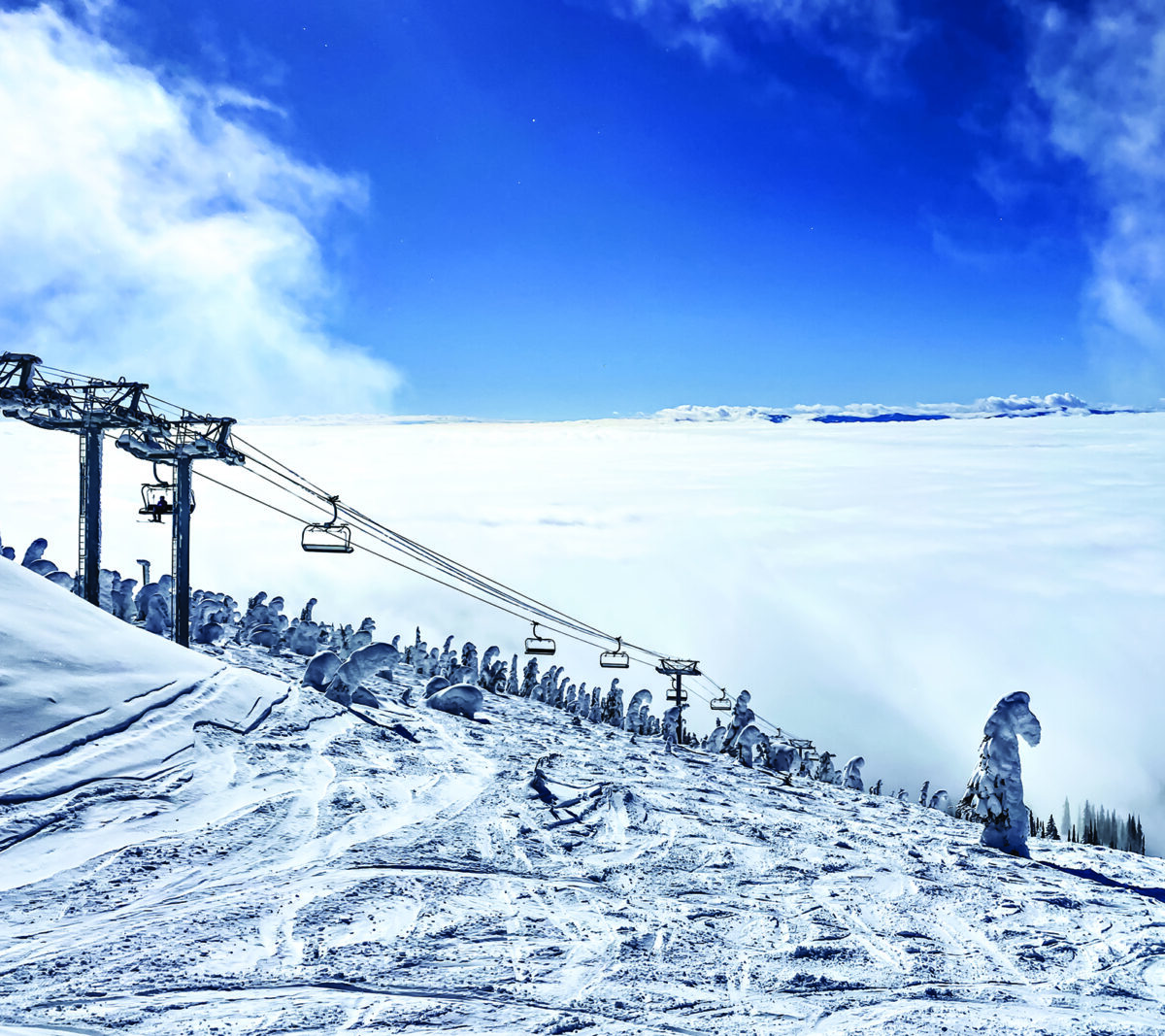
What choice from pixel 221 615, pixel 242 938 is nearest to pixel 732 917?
pixel 242 938

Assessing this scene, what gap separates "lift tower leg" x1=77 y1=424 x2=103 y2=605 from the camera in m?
21.3

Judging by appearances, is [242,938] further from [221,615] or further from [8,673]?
[221,615]

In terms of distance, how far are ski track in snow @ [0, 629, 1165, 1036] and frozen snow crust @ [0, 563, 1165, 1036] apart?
37 mm

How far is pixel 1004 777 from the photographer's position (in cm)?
1556

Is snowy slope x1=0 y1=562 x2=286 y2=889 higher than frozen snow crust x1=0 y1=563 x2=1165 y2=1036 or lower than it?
higher

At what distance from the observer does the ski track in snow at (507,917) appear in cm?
656

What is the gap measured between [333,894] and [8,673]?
624cm

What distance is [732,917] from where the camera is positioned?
9133mm

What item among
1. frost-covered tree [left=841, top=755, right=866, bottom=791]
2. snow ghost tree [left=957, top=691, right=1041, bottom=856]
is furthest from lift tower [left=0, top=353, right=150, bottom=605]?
frost-covered tree [left=841, top=755, right=866, bottom=791]

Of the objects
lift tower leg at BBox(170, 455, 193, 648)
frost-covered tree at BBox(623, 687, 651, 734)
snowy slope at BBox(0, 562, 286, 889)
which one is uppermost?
lift tower leg at BBox(170, 455, 193, 648)

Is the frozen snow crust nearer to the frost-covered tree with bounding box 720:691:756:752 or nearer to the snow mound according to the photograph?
the snow mound

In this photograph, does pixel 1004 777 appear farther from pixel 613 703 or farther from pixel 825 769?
pixel 613 703

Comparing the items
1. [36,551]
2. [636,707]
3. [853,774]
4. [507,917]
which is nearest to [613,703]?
[636,707]

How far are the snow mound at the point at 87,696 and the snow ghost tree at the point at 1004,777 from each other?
13.7 m
